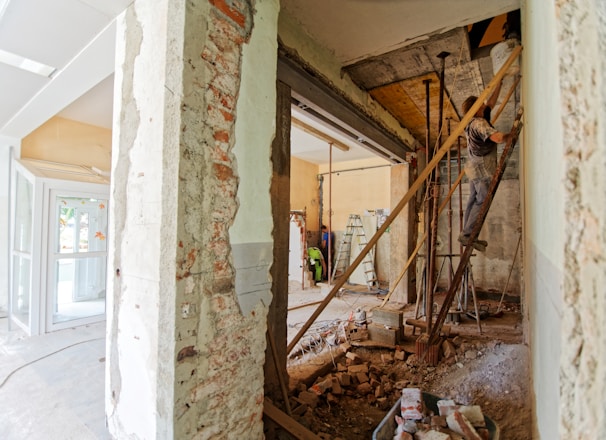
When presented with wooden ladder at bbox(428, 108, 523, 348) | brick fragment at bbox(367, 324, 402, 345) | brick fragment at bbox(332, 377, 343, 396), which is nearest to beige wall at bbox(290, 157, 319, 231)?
brick fragment at bbox(367, 324, 402, 345)

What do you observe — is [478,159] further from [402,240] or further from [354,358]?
[402,240]

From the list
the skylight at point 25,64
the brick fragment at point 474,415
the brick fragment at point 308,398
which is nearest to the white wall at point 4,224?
the skylight at point 25,64

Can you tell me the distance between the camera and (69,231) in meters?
4.04

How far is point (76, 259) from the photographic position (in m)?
4.25

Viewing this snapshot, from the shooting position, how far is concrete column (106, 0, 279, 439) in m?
1.28

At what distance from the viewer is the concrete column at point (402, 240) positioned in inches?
200

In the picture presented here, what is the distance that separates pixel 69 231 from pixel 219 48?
3991 millimetres

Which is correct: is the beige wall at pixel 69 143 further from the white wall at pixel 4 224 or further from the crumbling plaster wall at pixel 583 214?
the crumbling plaster wall at pixel 583 214

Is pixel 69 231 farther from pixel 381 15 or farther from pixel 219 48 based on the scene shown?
pixel 381 15

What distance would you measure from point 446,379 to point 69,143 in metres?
5.48

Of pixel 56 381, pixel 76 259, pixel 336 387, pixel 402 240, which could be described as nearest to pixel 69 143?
pixel 76 259

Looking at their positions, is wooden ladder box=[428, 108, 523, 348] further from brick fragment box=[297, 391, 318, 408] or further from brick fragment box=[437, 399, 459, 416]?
brick fragment box=[297, 391, 318, 408]

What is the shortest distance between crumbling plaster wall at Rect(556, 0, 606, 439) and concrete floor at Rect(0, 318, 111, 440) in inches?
91.9

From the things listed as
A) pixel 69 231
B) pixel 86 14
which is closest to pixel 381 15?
pixel 86 14
